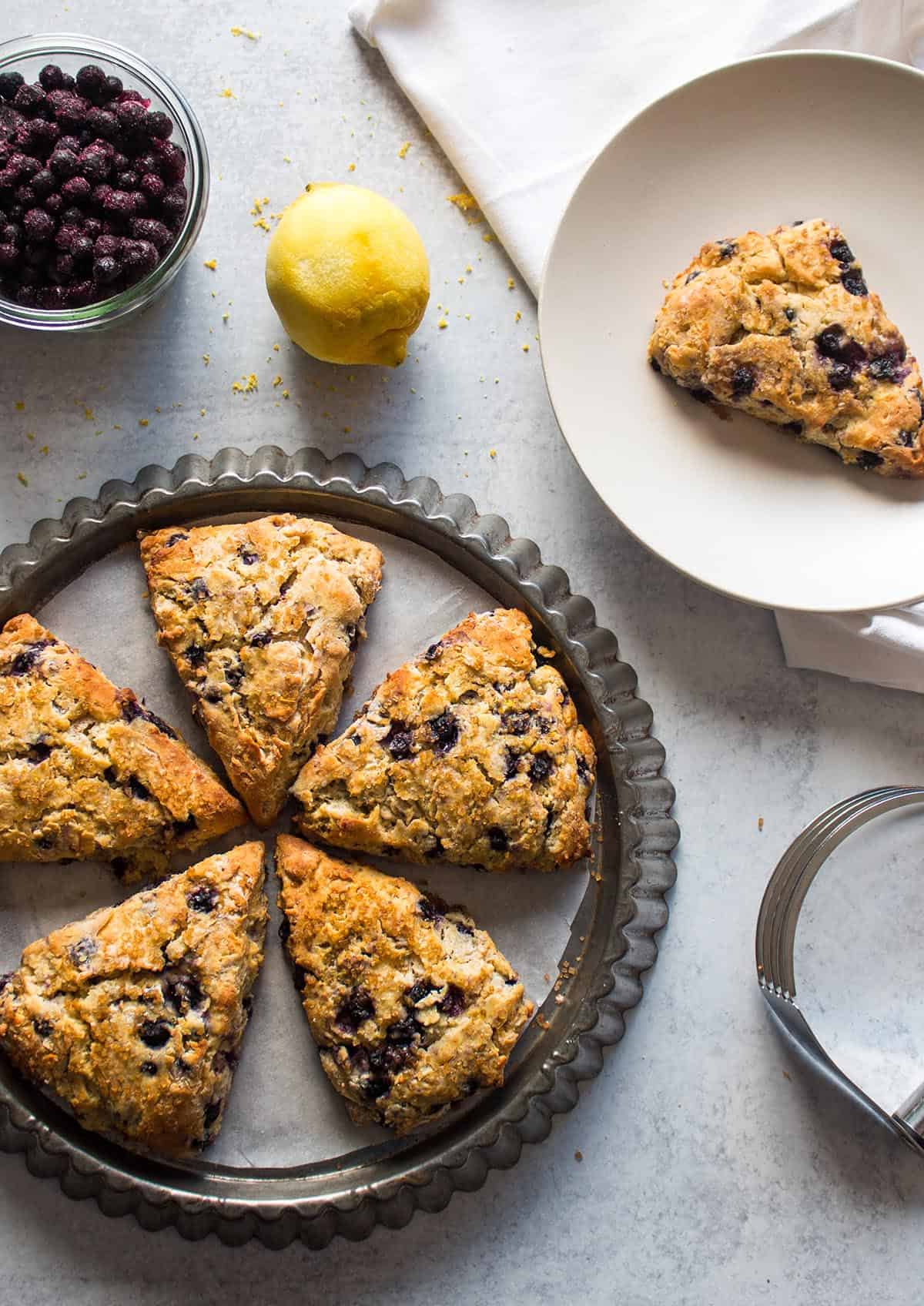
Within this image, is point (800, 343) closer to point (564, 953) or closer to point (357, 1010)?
point (564, 953)

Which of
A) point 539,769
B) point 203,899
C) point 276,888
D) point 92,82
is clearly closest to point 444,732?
point 539,769

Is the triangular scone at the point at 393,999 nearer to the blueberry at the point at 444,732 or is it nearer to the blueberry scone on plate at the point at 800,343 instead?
the blueberry at the point at 444,732

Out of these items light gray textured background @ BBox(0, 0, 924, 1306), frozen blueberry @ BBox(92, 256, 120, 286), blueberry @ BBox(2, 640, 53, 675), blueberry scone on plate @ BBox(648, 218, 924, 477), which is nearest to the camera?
frozen blueberry @ BBox(92, 256, 120, 286)

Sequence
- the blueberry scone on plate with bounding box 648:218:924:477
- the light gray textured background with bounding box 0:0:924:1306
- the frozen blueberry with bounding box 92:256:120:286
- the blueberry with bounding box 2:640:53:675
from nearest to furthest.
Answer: the frozen blueberry with bounding box 92:256:120:286, the blueberry with bounding box 2:640:53:675, the blueberry scone on plate with bounding box 648:218:924:477, the light gray textured background with bounding box 0:0:924:1306

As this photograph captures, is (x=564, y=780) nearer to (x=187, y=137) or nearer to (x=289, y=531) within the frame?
(x=289, y=531)

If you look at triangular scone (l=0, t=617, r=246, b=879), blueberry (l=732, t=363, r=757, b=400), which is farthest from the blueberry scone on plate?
triangular scone (l=0, t=617, r=246, b=879)

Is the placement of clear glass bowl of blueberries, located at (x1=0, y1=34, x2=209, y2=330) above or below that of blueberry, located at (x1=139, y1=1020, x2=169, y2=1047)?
above

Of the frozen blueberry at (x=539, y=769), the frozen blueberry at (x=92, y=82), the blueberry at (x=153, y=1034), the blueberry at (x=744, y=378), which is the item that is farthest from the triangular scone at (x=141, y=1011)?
the frozen blueberry at (x=92, y=82)

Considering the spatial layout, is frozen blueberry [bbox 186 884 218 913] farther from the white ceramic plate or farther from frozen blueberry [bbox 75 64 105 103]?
frozen blueberry [bbox 75 64 105 103]
